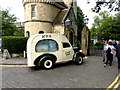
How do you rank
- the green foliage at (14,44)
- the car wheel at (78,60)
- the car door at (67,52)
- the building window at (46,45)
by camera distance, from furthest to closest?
the green foliage at (14,44), the car wheel at (78,60), the car door at (67,52), the building window at (46,45)

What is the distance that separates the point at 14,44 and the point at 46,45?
582cm

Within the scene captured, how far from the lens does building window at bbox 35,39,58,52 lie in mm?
6273

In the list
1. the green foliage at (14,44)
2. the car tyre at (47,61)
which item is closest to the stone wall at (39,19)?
the green foliage at (14,44)

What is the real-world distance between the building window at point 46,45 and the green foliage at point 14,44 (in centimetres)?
522

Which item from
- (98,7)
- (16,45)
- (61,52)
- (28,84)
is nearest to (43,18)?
(16,45)

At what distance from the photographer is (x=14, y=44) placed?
1070cm

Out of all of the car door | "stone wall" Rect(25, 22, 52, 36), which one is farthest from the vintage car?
"stone wall" Rect(25, 22, 52, 36)

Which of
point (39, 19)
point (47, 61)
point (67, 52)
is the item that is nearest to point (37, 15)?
point (39, 19)

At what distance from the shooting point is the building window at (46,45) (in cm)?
627

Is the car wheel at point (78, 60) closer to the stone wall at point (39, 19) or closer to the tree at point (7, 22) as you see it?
the stone wall at point (39, 19)

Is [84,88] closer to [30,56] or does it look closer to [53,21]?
[30,56]

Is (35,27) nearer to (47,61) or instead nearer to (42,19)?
(42,19)

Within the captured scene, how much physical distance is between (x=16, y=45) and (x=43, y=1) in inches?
304

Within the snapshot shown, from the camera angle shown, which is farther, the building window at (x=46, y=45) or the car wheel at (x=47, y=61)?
the building window at (x=46, y=45)
